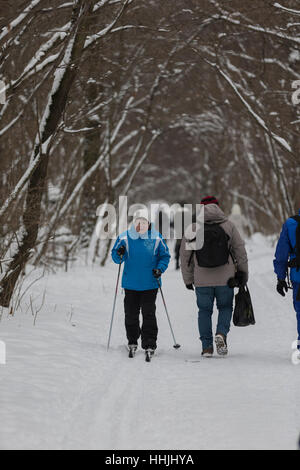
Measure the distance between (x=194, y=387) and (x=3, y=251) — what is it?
4.09 m

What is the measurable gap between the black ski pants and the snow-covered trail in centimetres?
26

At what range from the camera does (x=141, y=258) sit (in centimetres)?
763

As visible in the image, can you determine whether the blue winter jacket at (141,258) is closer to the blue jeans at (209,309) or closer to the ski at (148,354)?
the blue jeans at (209,309)

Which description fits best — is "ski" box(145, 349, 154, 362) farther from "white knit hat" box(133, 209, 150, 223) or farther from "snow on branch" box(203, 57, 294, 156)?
"snow on branch" box(203, 57, 294, 156)

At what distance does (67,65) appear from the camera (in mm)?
8656

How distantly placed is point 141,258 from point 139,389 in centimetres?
204

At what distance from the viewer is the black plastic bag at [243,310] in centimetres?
759

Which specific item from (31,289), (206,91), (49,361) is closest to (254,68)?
(206,91)

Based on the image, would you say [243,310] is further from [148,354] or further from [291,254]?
[148,354]

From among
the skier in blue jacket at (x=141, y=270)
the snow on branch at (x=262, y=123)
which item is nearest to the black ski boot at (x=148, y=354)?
the skier in blue jacket at (x=141, y=270)

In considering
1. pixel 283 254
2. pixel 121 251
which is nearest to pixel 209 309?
pixel 283 254

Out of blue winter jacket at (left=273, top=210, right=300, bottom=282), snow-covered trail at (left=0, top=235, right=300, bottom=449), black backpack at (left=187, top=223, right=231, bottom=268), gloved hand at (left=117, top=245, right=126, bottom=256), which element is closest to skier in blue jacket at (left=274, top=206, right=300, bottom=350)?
blue winter jacket at (left=273, top=210, right=300, bottom=282)

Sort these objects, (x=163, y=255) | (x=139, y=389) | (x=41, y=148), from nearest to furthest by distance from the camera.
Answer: (x=139, y=389) → (x=163, y=255) → (x=41, y=148)

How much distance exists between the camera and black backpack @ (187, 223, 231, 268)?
7.52 m
